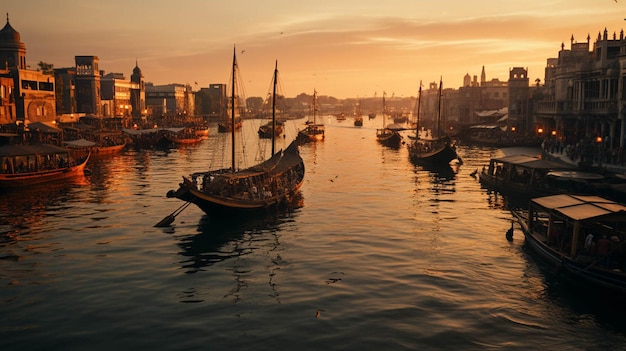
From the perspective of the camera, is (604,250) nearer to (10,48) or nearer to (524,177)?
(524,177)

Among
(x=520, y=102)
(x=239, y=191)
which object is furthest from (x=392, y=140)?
(x=239, y=191)

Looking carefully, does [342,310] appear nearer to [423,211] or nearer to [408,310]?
[408,310]

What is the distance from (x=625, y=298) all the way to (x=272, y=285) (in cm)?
1390

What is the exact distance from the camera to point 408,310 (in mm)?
20953

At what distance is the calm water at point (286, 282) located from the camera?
734 inches

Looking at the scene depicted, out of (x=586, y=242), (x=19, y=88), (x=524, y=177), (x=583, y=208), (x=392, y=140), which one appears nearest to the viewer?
(x=586, y=242)

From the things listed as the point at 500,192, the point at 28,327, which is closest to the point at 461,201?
the point at 500,192

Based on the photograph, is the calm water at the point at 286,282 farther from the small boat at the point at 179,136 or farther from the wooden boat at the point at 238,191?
the small boat at the point at 179,136

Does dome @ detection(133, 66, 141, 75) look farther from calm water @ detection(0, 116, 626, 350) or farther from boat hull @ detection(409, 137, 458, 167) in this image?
calm water @ detection(0, 116, 626, 350)

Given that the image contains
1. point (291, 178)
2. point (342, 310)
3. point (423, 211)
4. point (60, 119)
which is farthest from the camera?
point (60, 119)

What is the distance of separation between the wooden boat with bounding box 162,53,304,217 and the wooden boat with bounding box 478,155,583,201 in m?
18.4

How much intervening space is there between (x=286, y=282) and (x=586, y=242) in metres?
12.9

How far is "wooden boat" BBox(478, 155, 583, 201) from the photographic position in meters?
43.6

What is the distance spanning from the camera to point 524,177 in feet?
155
